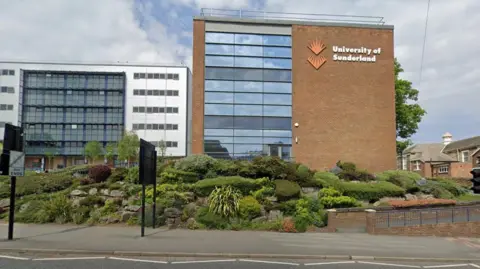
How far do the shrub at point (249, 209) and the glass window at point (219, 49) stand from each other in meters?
19.5

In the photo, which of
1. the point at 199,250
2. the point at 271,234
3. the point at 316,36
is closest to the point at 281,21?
the point at 316,36

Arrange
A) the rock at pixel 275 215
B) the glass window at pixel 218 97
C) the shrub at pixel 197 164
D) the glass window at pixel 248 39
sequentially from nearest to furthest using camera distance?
the rock at pixel 275 215, the shrub at pixel 197 164, the glass window at pixel 218 97, the glass window at pixel 248 39

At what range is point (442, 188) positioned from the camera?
74.6 ft

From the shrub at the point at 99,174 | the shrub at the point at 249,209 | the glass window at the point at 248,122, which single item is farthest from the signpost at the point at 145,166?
the glass window at the point at 248,122

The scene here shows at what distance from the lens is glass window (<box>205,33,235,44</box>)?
33250mm

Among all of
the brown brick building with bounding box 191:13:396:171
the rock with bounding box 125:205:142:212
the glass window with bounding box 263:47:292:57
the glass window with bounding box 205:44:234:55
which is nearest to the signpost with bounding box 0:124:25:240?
the rock with bounding box 125:205:142:212

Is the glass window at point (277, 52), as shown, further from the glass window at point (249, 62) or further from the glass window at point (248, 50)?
the glass window at point (249, 62)

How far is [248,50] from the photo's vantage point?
33.7m

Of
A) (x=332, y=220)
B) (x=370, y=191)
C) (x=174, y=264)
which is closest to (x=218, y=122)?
(x=370, y=191)

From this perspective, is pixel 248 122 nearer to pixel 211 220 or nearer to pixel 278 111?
pixel 278 111

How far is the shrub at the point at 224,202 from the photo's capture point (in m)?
15.2

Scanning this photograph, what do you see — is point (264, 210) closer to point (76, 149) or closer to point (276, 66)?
point (276, 66)

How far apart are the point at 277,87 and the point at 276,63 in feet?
6.77

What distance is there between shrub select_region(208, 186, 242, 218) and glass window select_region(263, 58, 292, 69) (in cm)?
1961
